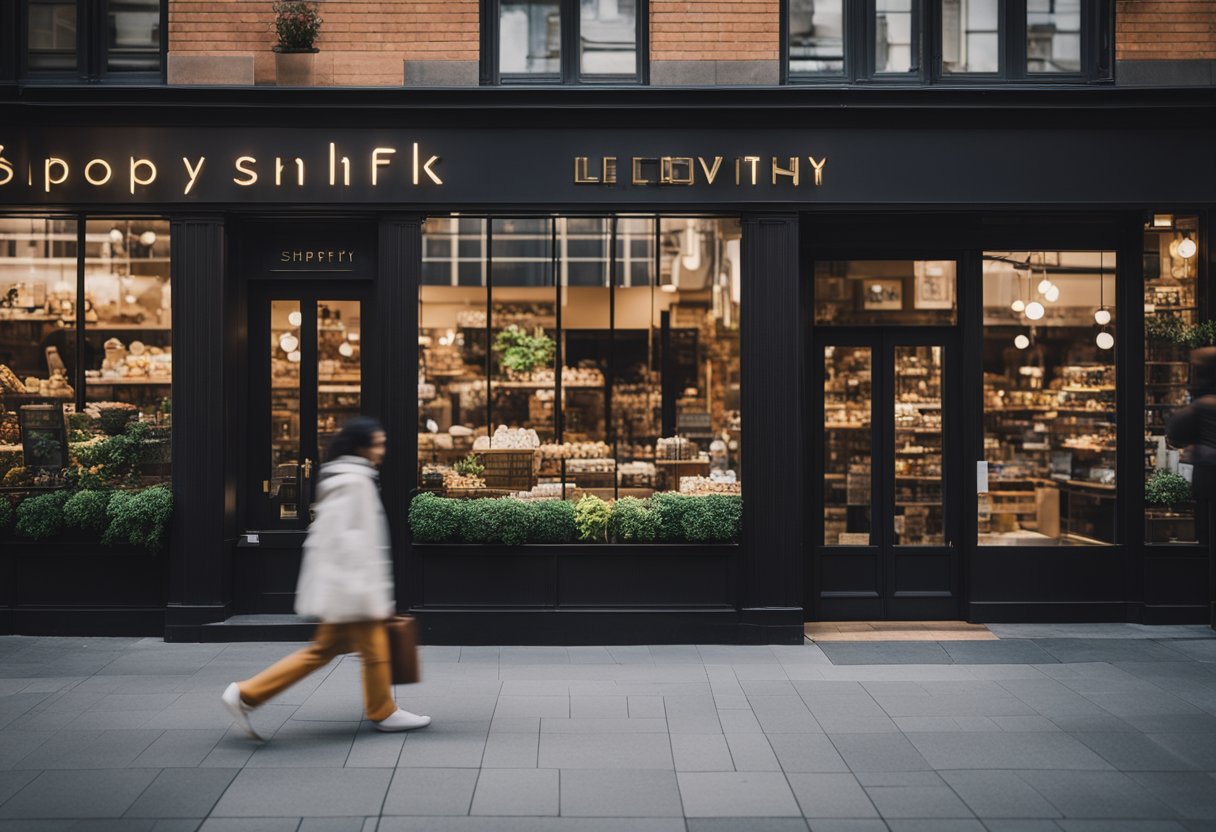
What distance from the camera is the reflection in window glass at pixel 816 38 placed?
10.3 m

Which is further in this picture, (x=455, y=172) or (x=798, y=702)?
(x=455, y=172)

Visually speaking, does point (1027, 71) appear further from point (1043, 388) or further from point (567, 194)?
point (567, 194)

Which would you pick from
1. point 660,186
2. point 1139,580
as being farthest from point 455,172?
point 1139,580

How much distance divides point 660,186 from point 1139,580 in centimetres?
624

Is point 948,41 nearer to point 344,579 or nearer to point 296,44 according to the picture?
point 296,44

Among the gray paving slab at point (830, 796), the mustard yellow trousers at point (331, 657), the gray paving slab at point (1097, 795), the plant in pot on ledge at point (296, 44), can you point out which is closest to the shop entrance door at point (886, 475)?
the gray paving slab at point (1097, 795)

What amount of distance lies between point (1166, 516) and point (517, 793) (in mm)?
7738

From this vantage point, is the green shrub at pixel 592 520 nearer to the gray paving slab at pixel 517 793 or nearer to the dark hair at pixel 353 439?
the dark hair at pixel 353 439

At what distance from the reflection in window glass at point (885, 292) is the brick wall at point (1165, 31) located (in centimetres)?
268

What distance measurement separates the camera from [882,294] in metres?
10.8

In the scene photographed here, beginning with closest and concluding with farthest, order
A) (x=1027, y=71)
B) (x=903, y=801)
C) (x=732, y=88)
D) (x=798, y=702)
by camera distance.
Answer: (x=903, y=801), (x=798, y=702), (x=732, y=88), (x=1027, y=71)

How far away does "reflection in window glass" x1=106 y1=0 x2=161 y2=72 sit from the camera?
404 inches

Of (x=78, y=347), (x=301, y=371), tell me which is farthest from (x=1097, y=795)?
(x=78, y=347)

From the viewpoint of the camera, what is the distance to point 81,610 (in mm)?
9961
